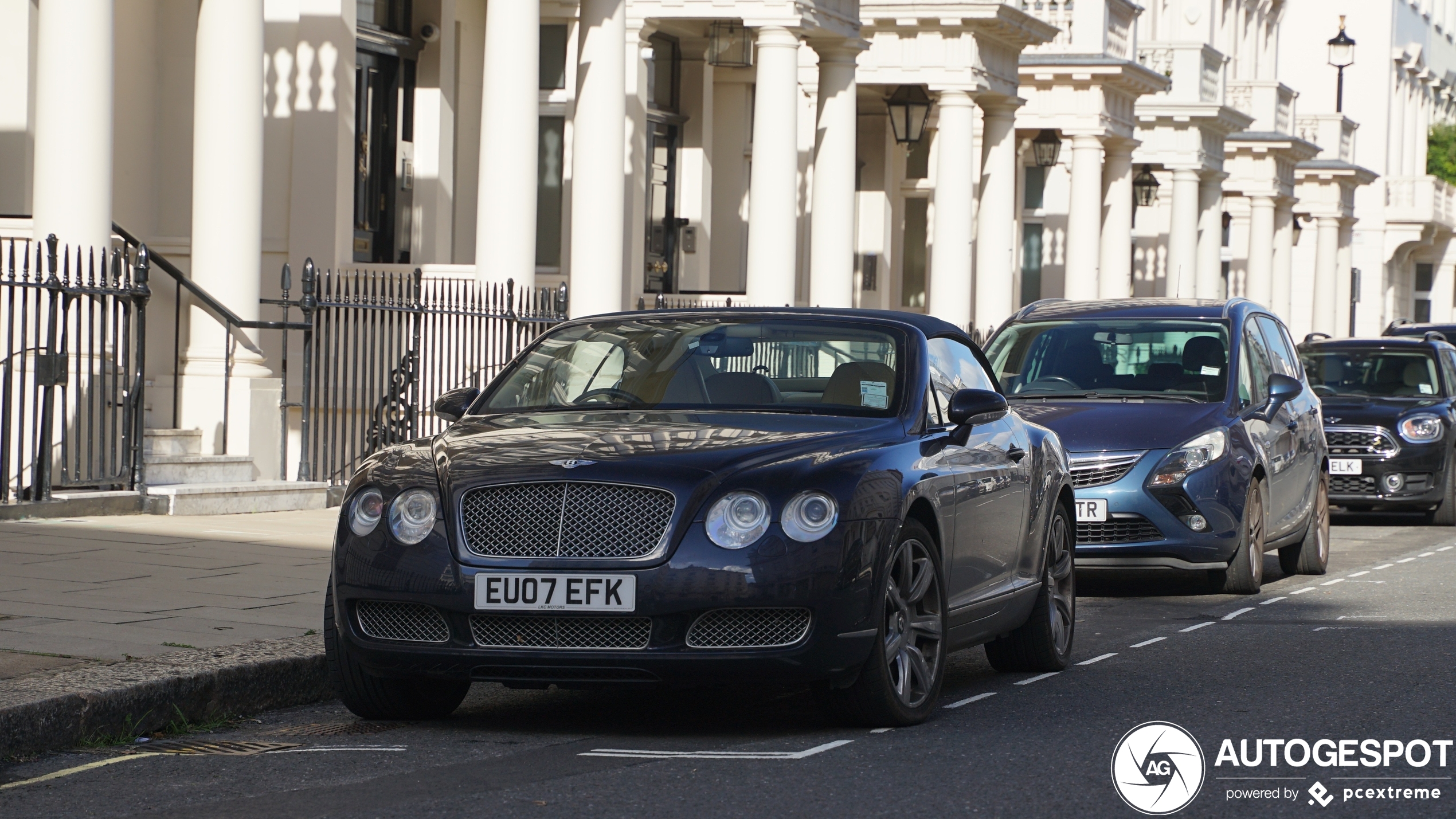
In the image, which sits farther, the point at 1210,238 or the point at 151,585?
the point at 1210,238

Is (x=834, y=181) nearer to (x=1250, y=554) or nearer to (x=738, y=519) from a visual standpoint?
(x=1250, y=554)

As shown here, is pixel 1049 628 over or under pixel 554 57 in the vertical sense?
under

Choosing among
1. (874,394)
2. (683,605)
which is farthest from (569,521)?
(874,394)

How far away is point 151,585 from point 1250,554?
239 inches

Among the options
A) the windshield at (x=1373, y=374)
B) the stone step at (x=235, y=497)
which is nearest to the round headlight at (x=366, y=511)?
the stone step at (x=235, y=497)

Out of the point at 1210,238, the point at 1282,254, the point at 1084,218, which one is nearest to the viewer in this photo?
the point at 1084,218

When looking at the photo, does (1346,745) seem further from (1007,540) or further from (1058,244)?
(1058,244)

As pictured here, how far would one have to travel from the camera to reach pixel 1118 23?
3378 cm

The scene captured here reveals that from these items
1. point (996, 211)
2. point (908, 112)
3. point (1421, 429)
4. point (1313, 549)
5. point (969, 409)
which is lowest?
point (1313, 549)

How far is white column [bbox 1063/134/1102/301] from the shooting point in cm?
3266

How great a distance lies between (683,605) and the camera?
6.53 m

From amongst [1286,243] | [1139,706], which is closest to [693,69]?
[1139,706]

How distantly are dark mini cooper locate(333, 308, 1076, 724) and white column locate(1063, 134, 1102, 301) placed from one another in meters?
25.2

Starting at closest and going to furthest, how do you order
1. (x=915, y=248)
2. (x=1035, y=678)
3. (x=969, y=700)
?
1. (x=969, y=700)
2. (x=1035, y=678)
3. (x=915, y=248)
